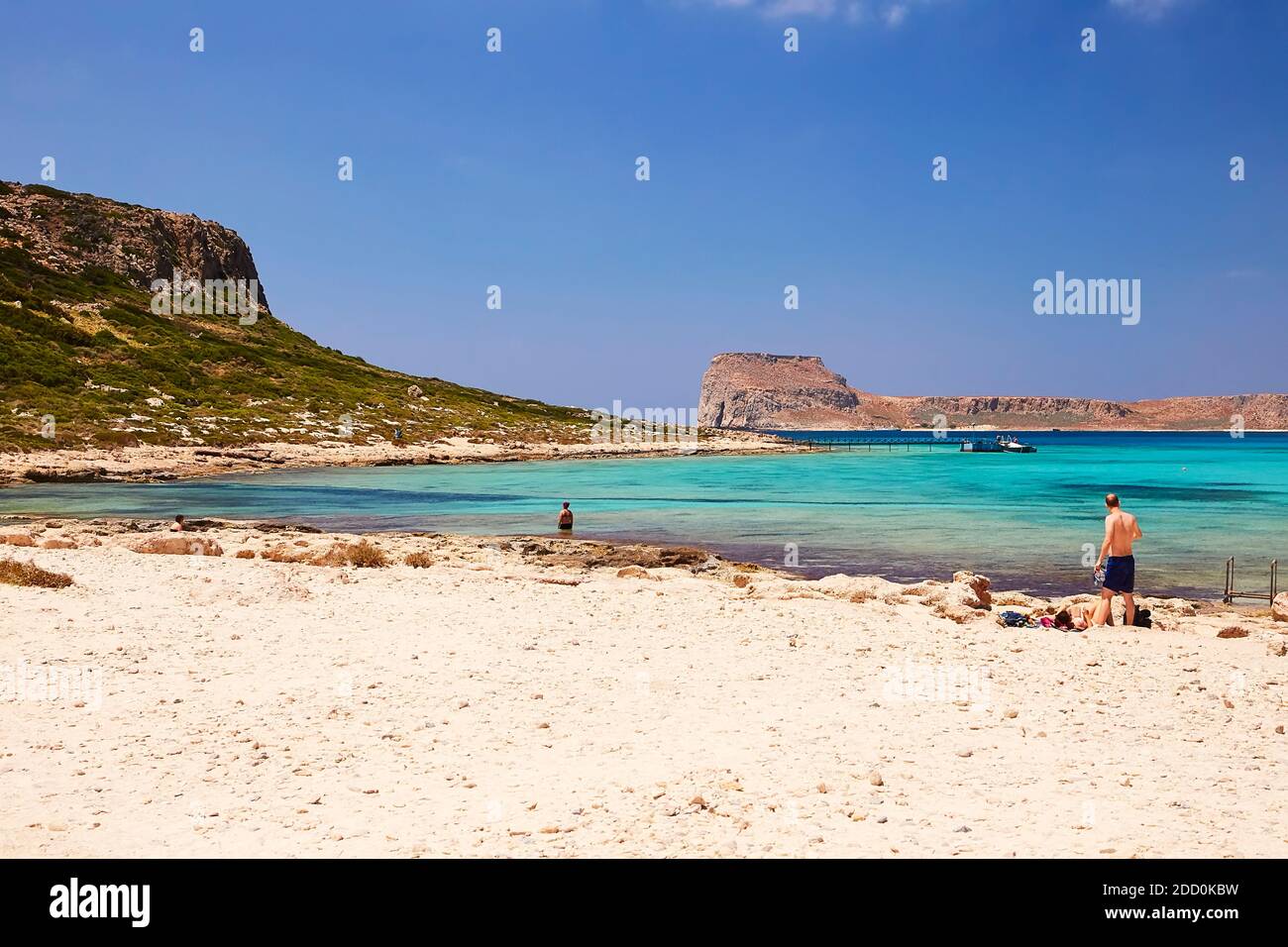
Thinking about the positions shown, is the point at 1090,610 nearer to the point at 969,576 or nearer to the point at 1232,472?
the point at 969,576

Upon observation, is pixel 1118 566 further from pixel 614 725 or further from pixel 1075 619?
pixel 614 725

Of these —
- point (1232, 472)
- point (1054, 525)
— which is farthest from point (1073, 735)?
point (1232, 472)

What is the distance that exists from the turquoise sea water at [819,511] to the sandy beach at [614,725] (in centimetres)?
1002

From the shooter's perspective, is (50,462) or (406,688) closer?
(406,688)

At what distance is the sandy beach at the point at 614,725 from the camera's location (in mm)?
6684

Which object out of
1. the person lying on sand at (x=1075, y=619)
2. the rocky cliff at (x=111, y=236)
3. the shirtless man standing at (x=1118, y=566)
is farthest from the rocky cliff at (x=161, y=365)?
the shirtless man standing at (x=1118, y=566)

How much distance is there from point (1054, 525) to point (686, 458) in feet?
247

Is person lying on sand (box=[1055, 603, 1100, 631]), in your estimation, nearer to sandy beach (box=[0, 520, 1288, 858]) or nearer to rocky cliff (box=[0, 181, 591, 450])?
sandy beach (box=[0, 520, 1288, 858])

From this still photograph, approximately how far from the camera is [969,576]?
735 inches

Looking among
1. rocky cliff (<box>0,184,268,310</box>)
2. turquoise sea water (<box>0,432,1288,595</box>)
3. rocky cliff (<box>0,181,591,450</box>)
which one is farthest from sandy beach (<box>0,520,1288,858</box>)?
rocky cliff (<box>0,184,268,310</box>)

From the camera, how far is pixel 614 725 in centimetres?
955

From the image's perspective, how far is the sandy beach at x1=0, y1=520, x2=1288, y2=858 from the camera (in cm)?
668

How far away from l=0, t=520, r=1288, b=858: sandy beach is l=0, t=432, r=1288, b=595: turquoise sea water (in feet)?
32.9
